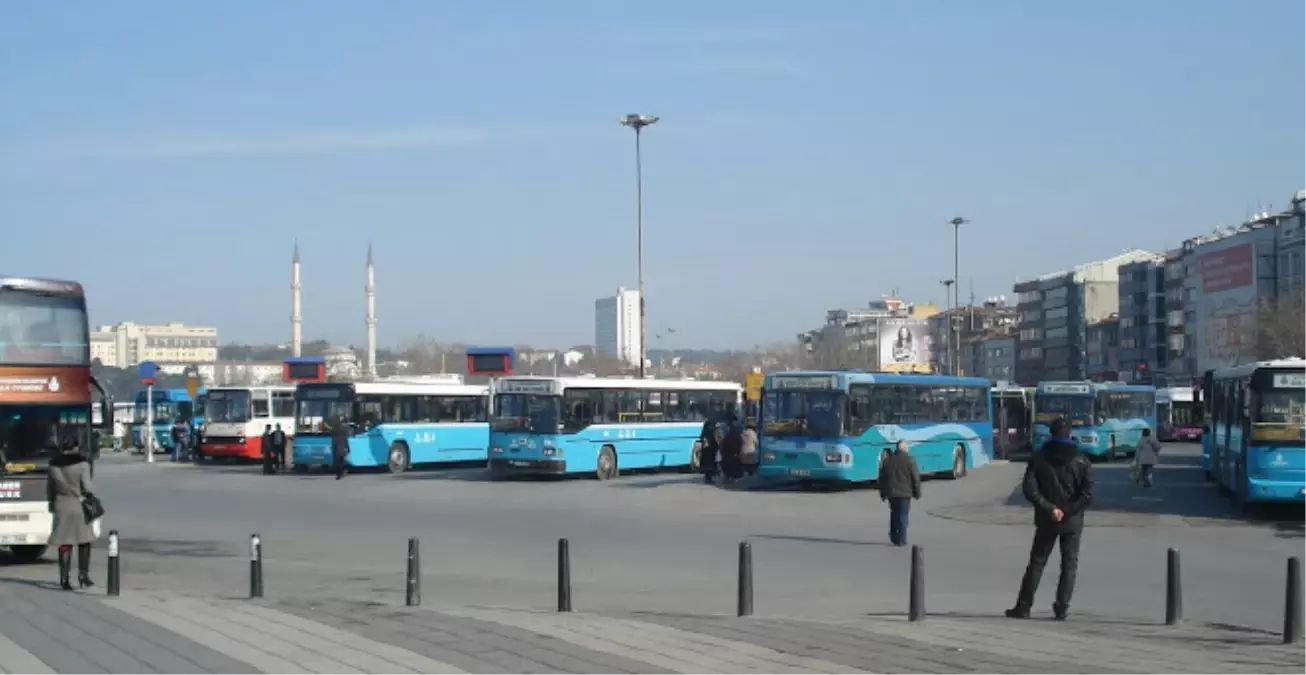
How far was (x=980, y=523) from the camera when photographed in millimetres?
24875

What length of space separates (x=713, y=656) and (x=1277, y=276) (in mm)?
97871

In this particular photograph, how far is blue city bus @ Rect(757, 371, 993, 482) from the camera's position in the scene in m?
32.0

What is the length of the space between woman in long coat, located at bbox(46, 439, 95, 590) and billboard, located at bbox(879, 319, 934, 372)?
52066 millimetres

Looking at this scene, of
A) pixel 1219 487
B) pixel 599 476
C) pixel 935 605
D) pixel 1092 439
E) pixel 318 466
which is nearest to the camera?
pixel 935 605

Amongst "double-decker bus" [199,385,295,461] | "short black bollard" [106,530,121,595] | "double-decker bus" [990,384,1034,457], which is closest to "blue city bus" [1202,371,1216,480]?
"double-decker bus" [990,384,1034,457]

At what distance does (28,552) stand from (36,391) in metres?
2.75

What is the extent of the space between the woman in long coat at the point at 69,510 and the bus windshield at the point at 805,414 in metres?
19.4

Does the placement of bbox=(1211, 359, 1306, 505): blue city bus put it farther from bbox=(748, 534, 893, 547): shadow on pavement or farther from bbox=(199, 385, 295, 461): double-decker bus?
bbox=(199, 385, 295, 461): double-decker bus

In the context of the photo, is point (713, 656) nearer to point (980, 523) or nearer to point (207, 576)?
point (207, 576)

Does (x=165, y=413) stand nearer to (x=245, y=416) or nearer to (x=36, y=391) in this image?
(x=245, y=416)

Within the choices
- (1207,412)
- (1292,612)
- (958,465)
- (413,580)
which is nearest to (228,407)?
(958,465)

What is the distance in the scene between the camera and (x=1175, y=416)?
68500 mm

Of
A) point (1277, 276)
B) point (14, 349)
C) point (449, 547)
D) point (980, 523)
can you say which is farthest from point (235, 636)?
point (1277, 276)

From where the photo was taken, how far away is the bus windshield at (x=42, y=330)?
693 inches
